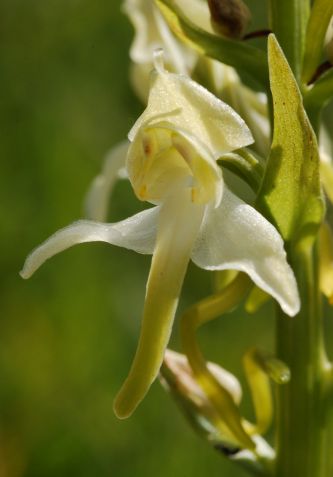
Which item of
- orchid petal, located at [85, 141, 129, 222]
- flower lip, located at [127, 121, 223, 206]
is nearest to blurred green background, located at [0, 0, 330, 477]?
orchid petal, located at [85, 141, 129, 222]

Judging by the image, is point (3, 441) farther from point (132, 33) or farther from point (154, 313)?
point (132, 33)

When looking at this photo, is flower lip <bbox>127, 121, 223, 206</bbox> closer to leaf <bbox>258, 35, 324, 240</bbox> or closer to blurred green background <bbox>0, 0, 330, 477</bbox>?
leaf <bbox>258, 35, 324, 240</bbox>

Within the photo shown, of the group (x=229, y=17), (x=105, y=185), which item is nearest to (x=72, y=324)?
(x=105, y=185)

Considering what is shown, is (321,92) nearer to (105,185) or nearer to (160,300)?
(160,300)

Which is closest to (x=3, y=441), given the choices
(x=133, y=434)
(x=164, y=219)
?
(x=133, y=434)

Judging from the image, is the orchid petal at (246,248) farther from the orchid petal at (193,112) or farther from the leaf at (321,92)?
the leaf at (321,92)

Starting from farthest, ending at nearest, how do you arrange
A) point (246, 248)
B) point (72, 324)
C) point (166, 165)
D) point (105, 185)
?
point (72, 324)
point (105, 185)
point (166, 165)
point (246, 248)

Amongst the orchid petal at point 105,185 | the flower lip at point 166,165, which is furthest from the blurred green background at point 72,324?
the flower lip at point 166,165

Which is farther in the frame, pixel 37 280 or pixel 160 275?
pixel 37 280
